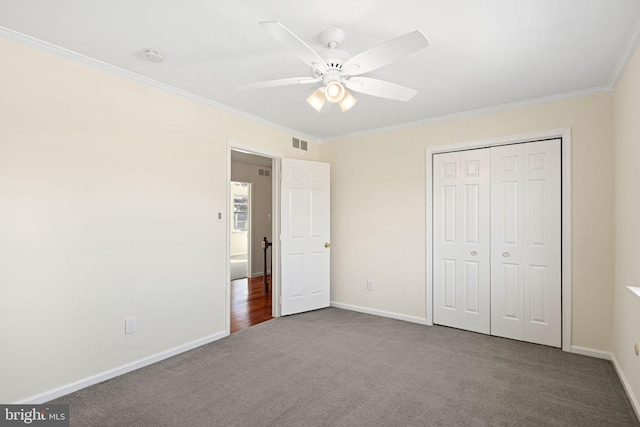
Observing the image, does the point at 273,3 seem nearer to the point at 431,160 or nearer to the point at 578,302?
the point at 431,160

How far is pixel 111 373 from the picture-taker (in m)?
2.58

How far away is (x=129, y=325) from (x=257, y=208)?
4.67m

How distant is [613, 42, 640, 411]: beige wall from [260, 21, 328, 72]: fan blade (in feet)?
7.15

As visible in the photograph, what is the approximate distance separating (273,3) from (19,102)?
1837 millimetres

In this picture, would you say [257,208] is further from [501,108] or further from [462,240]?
[501,108]

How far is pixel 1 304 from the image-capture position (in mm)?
2070

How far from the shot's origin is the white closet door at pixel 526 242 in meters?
3.20

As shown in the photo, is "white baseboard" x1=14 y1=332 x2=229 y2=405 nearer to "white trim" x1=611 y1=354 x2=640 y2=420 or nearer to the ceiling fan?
the ceiling fan

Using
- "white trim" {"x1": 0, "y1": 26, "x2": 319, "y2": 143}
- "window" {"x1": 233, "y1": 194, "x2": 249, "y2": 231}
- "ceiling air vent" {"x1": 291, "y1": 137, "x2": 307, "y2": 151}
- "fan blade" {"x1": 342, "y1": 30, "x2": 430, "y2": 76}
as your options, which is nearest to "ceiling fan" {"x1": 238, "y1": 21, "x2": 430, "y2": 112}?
"fan blade" {"x1": 342, "y1": 30, "x2": 430, "y2": 76}

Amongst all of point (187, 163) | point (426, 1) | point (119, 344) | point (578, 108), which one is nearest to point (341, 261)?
point (187, 163)

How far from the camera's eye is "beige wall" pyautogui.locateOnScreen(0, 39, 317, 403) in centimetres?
214

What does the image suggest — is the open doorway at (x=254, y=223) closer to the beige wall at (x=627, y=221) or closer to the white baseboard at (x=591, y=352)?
the white baseboard at (x=591, y=352)

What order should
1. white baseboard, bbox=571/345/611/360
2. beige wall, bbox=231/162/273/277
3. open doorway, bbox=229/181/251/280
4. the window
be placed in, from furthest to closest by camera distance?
the window < open doorway, bbox=229/181/251/280 < beige wall, bbox=231/162/273/277 < white baseboard, bbox=571/345/611/360

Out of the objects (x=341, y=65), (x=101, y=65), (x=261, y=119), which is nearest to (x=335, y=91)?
(x=341, y=65)
